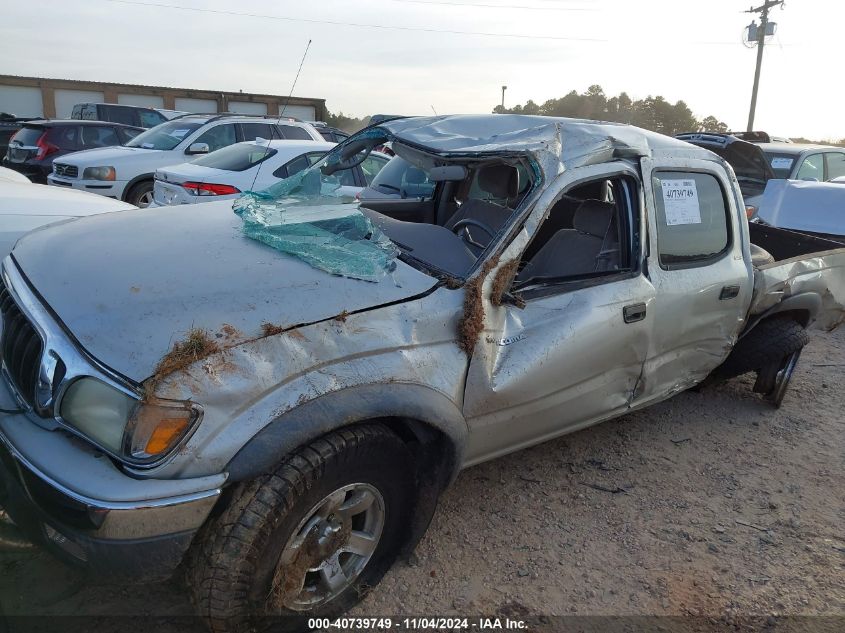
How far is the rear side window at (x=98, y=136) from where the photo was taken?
11.8 metres

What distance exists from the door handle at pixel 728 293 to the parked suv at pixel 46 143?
10.7 m

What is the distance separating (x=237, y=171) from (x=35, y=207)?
3606mm

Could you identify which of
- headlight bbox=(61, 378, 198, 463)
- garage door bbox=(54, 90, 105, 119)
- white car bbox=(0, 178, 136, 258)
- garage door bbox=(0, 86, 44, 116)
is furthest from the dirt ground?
garage door bbox=(0, 86, 44, 116)

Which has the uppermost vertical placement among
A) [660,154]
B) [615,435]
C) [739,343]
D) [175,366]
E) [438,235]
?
[660,154]

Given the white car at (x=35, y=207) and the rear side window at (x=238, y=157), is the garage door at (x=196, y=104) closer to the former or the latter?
the rear side window at (x=238, y=157)

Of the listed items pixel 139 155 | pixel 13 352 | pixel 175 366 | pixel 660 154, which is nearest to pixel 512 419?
pixel 175 366

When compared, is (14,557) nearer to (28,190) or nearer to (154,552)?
(154,552)

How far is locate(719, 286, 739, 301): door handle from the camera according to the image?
362 centimetres

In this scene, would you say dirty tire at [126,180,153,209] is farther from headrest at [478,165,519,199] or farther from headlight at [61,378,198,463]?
headlight at [61,378,198,463]

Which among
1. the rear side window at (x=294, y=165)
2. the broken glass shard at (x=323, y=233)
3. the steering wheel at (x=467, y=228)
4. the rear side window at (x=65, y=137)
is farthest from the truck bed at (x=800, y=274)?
the rear side window at (x=65, y=137)

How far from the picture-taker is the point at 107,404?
2043 millimetres

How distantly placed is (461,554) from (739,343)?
2597mm

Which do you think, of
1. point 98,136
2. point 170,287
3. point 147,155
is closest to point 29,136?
point 98,136

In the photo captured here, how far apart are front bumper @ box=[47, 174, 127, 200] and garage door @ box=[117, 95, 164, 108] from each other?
928 inches
